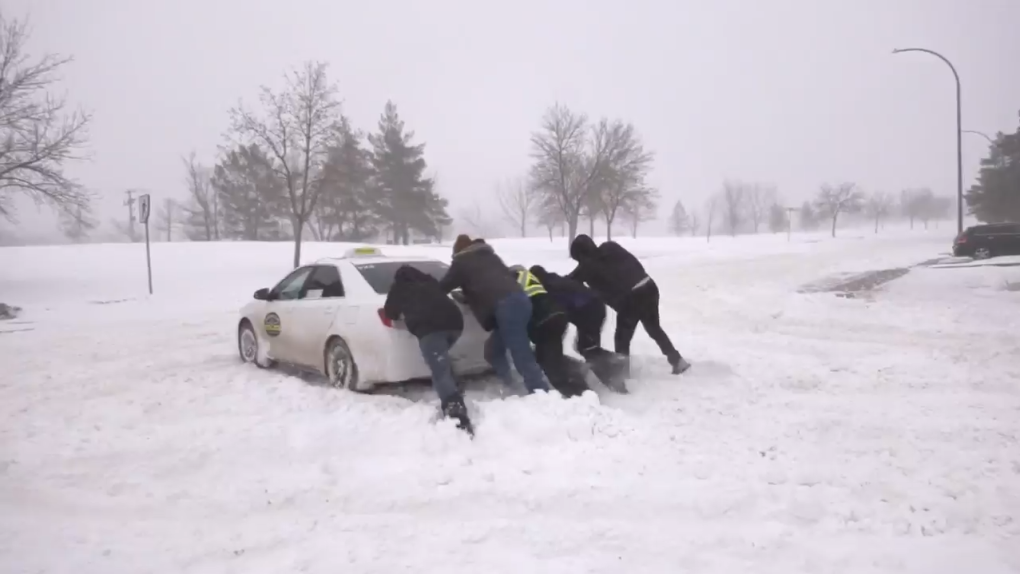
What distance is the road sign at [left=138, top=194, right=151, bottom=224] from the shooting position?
18.1 meters

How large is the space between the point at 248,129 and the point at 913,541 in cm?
2588

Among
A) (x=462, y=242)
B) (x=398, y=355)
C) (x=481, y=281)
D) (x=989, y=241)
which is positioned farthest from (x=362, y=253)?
(x=989, y=241)

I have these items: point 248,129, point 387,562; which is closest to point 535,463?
point 387,562

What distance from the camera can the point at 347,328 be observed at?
6898 millimetres

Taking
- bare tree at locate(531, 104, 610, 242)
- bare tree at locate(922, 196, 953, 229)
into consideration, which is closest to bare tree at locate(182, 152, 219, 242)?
bare tree at locate(531, 104, 610, 242)

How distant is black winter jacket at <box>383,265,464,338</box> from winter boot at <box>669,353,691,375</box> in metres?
2.79

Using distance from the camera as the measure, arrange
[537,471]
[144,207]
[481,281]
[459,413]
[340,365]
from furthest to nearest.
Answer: [144,207], [340,365], [481,281], [459,413], [537,471]

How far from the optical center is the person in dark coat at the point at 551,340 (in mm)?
6219

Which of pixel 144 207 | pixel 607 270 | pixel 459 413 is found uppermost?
pixel 144 207

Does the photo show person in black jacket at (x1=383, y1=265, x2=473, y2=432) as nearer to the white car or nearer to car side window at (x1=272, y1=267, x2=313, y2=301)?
the white car

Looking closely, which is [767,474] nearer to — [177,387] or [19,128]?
[177,387]

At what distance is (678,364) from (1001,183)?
41272 millimetres

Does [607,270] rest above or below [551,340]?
above

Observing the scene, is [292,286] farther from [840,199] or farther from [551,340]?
[840,199]
